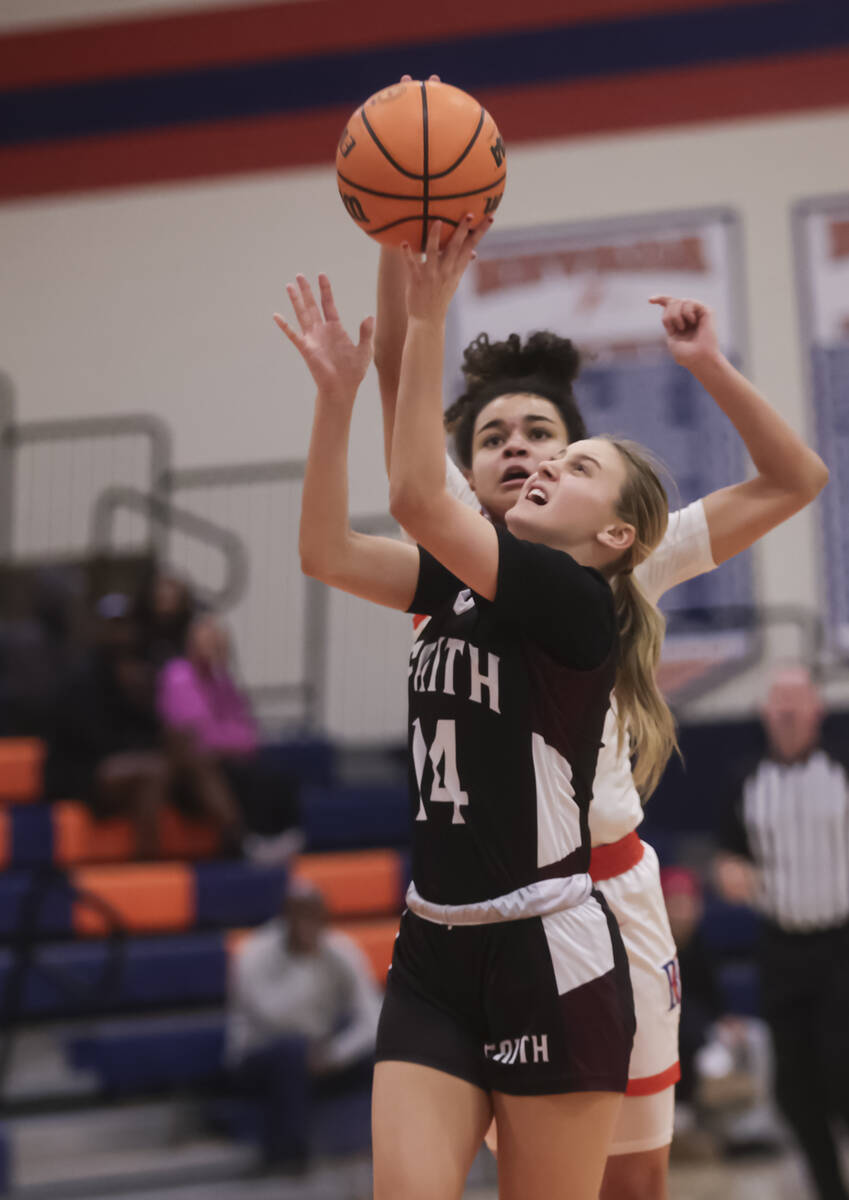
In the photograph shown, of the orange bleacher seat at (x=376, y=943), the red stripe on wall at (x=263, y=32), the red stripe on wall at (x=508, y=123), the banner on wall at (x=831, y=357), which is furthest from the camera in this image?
the red stripe on wall at (x=263, y=32)

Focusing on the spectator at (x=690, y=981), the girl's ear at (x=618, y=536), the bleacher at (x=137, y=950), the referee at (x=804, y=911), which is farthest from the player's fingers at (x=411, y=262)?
the spectator at (x=690, y=981)

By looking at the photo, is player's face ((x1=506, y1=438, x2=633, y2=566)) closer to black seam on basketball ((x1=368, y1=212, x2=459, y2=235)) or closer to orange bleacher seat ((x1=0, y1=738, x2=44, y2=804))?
black seam on basketball ((x1=368, y1=212, x2=459, y2=235))

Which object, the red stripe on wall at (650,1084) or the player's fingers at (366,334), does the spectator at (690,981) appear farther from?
the player's fingers at (366,334)

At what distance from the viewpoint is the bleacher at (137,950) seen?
5684mm

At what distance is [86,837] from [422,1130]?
543 cm

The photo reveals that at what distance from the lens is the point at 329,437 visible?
2.07m

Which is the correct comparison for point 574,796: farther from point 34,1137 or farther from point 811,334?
point 811,334

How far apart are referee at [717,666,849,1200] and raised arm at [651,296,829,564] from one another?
2807mm

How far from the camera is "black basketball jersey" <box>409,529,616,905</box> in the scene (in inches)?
79.3

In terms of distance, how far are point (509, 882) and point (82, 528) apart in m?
7.95

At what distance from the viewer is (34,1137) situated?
561cm

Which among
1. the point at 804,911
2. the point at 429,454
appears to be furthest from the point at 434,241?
the point at 804,911

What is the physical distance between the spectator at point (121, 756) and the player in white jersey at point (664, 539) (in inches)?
193

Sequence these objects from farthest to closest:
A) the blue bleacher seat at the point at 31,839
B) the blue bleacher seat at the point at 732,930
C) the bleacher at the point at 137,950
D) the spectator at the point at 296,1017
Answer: the blue bleacher seat at the point at 732,930 → the blue bleacher seat at the point at 31,839 → the bleacher at the point at 137,950 → the spectator at the point at 296,1017
